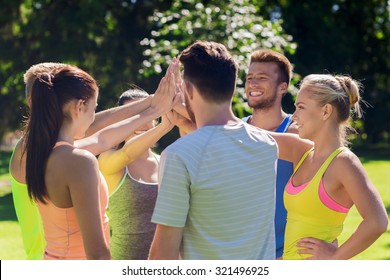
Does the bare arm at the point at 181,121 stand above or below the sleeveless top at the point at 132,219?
above

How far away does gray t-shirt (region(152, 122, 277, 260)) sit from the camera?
2.76 m

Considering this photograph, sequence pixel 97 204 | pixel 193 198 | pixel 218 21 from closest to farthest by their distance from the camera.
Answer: pixel 193 198, pixel 97 204, pixel 218 21

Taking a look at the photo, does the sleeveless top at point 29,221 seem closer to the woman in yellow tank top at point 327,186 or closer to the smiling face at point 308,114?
the woman in yellow tank top at point 327,186

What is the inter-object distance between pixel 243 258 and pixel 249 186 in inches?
12.2

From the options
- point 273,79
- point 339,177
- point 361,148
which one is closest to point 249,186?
point 339,177

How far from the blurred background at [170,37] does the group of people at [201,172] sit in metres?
10.1

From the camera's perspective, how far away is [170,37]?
75.0 feet

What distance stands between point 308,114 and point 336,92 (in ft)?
0.65

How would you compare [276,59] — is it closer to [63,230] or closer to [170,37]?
[63,230]

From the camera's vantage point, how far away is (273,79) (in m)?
5.13

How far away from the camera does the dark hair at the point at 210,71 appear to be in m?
2.92

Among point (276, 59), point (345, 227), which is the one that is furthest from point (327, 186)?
point (345, 227)

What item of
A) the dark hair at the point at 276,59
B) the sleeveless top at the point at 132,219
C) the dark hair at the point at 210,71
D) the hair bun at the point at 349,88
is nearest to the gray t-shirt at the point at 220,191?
the dark hair at the point at 210,71
